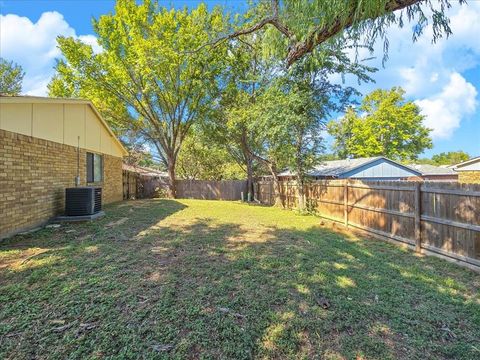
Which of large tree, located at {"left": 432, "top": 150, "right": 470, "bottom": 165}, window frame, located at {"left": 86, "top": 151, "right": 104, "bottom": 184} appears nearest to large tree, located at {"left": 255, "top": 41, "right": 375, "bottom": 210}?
window frame, located at {"left": 86, "top": 151, "right": 104, "bottom": 184}

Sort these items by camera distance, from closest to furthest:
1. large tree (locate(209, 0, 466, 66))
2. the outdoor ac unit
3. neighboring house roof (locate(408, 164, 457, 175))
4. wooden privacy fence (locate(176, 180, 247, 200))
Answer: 1. large tree (locate(209, 0, 466, 66))
2. the outdoor ac unit
3. wooden privacy fence (locate(176, 180, 247, 200))
4. neighboring house roof (locate(408, 164, 457, 175))

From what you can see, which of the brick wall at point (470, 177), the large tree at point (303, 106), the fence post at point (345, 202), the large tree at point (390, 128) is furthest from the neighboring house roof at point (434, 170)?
the fence post at point (345, 202)

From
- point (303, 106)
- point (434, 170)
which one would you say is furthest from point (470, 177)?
point (434, 170)

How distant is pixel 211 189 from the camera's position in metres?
18.9

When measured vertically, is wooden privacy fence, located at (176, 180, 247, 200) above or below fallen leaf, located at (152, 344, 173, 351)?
above

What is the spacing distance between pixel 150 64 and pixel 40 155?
7.54 meters

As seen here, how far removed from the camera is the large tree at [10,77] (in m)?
20.7

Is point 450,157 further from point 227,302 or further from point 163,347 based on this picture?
point 163,347

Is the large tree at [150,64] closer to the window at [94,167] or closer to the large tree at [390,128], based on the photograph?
the window at [94,167]

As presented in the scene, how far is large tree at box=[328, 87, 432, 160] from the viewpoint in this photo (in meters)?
29.8

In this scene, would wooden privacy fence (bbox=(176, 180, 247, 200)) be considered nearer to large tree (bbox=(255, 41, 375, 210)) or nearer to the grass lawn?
large tree (bbox=(255, 41, 375, 210))

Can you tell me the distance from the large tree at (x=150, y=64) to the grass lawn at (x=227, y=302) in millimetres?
10599

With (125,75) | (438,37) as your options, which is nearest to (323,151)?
(438,37)

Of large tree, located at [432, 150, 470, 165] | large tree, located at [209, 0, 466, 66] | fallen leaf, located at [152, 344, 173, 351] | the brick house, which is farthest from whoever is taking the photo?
large tree, located at [432, 150, 470, 165]
